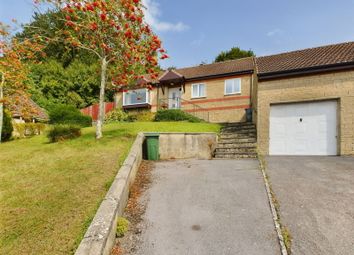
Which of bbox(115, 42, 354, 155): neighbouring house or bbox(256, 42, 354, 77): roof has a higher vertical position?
bbox(256, 42, 354, 77): roof

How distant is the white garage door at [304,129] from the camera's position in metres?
10.9

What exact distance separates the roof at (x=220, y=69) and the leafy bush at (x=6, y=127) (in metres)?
14.2

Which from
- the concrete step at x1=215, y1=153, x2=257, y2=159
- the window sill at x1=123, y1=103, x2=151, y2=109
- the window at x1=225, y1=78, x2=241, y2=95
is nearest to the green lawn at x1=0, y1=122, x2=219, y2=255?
the concrete step at x1=215, y1=153, x2=257, y2=159

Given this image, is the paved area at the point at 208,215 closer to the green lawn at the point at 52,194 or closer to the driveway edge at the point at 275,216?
the driveway edge at the point at 275,216

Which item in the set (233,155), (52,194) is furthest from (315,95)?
(52,194)

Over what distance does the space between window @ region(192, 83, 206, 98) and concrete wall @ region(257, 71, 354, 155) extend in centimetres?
971

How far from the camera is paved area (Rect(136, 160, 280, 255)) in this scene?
408cm

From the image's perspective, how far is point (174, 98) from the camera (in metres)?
23.3

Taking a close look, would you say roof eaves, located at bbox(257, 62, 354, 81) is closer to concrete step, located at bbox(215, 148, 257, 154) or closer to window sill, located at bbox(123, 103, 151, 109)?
concrete step, located at bbox(215, 148, 257, 154)

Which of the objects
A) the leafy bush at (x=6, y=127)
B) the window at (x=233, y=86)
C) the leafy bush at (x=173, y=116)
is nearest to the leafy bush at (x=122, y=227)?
the leafy bush at (x=173, y=116)

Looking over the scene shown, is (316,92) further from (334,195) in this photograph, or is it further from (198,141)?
(334,195)

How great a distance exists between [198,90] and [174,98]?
8.59 feet

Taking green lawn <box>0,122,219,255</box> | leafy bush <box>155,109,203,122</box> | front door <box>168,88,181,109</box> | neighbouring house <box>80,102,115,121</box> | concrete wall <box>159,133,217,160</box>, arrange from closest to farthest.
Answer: green lawn <box>0,122,219,255</box> → concrete wall <box>159,133,217,160</box> → leafy bush <box>155,109,203,122</box> → front door <box>168,88,181,109</box> → neighbouring house <box>80,102,115,121</box>

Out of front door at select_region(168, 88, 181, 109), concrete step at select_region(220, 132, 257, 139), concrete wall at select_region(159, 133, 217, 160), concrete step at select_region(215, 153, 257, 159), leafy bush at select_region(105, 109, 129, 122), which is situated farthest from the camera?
front door at select_region(168, 88, 181, 109)
